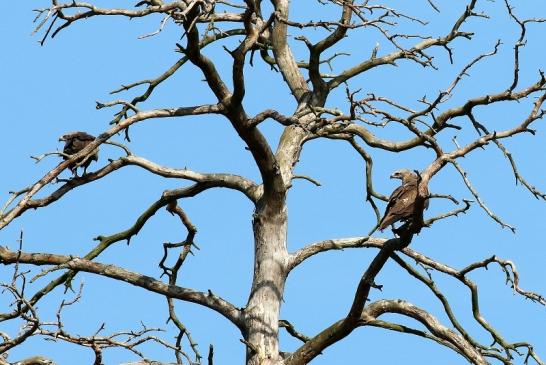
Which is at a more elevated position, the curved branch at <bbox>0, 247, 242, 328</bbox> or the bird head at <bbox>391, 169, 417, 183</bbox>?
the bird head at <bbox>391, 169, 417, 183</bbox>

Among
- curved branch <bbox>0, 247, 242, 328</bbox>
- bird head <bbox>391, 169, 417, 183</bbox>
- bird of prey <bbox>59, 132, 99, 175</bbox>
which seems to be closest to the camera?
curved branch <bbox>0, 247, 242, 328</bbox>

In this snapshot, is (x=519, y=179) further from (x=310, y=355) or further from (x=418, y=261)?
(x=310, y=355)

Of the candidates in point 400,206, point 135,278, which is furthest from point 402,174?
point 135,278

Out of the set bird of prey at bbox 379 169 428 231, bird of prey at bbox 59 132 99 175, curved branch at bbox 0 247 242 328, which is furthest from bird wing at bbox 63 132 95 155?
bird of prey at bbox 379 169 428 231

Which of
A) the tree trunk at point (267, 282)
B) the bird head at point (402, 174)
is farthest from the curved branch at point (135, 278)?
the bird head at point (402, 174)

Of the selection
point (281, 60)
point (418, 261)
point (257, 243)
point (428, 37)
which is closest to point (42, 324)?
point (257, 243)

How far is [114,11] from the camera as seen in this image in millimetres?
9969

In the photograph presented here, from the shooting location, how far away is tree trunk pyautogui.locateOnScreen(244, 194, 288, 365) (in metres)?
11.2

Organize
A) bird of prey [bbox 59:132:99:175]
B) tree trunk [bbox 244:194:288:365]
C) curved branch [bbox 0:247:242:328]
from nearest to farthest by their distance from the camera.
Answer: tree trunk [bbox 244:194:288:365] < curved branch [bbox 0:247:242:328] < bird of prey [bbox 59:132:99:175]

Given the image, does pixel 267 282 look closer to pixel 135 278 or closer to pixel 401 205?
pixel 135 278

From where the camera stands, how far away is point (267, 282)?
11.6 metres

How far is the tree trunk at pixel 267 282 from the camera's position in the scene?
1118cm

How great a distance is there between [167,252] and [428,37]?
4.43 meters

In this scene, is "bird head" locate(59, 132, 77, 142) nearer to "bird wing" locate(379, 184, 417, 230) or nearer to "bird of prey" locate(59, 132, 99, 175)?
"bird of prey" locate(59, 132, 99, 175)
